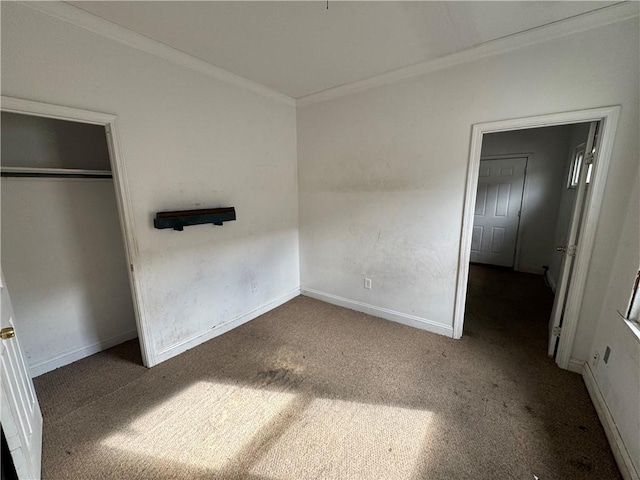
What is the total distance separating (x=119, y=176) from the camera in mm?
1874

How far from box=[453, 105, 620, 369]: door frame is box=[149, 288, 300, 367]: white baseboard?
2144 mm

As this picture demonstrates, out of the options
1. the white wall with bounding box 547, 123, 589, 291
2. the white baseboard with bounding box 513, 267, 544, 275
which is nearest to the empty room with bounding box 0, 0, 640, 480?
the white wall with bounding box 547, 123, 589, 291

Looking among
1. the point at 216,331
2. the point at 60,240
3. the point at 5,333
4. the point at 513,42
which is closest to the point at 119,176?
the point at 60,240

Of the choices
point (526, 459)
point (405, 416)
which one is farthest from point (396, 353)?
point (526, 459)

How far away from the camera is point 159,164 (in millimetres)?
2076

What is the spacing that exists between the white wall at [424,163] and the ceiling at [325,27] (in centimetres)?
27

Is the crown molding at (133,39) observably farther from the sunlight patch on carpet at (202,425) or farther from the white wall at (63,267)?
the sunlight patch on carpet at (202,425)

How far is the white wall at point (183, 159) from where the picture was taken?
1.56 m

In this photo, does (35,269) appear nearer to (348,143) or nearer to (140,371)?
(140,371)

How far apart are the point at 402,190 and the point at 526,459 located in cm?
213

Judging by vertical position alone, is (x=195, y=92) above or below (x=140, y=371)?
above

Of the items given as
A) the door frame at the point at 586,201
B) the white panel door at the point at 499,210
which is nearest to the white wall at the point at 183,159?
the door frame at the point at 586,201

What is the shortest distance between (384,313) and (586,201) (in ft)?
6.53

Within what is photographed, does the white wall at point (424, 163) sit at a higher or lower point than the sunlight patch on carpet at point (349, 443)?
higher
